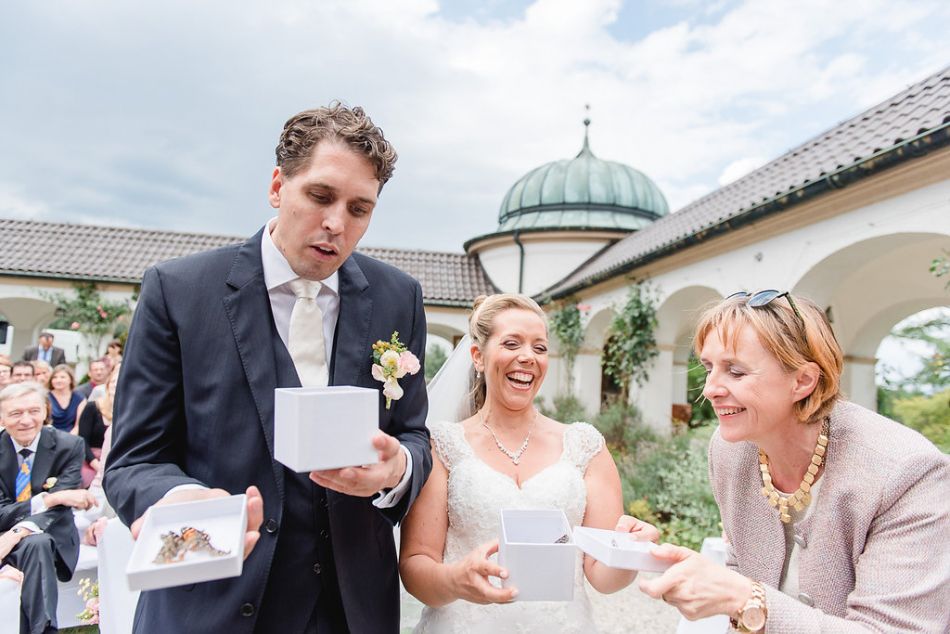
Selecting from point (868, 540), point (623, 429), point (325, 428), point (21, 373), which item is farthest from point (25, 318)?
point (868, 540)

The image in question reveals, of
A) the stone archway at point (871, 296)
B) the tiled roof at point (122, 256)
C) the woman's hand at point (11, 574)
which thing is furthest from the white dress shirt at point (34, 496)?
the tiled roof at point (122, 256)

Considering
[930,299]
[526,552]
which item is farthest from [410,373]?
[930,299]

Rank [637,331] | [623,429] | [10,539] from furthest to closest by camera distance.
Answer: [637,331]
[623,429]
[10,539]

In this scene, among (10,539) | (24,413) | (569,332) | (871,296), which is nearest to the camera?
(10,539)

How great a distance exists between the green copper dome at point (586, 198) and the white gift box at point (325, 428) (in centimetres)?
1613

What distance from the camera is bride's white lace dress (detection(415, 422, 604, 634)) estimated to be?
2.31m

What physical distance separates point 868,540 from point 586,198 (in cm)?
1712

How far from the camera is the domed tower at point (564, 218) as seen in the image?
17.2 m

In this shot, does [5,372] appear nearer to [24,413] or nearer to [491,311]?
[24,413]

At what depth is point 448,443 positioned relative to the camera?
248 cm

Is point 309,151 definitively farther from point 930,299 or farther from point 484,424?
point 930,299

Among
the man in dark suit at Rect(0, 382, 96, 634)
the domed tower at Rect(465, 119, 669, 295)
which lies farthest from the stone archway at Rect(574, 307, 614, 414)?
the man in dark suit at Rect(0, 382, 96, 634)

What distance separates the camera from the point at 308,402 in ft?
4.27

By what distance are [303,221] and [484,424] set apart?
1.37 meters
